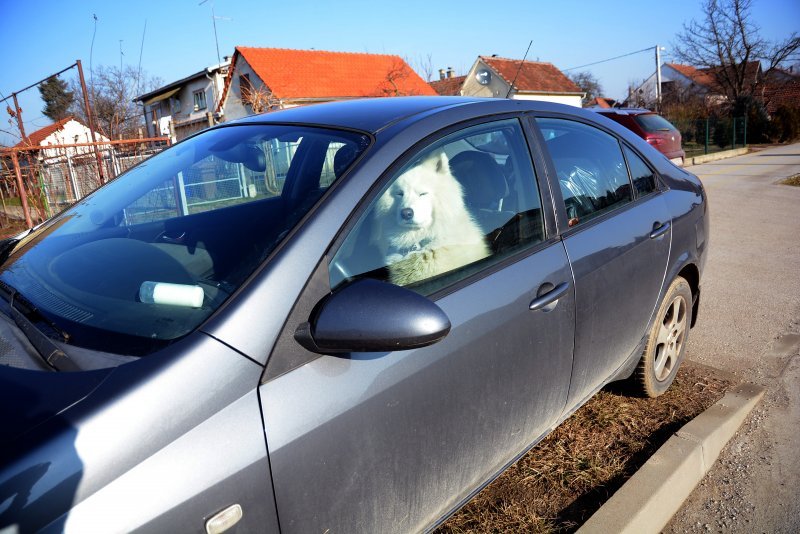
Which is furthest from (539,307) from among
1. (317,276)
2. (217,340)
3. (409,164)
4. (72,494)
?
(72,494)

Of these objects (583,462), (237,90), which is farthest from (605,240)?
(237,90)

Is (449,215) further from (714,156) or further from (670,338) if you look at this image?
(714,156)

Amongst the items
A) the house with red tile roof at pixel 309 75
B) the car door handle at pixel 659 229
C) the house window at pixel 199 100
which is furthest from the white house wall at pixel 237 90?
the car door handle at pixel 659 229

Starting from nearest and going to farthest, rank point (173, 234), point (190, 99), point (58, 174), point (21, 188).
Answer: point (173, 234)
point (21, 188)
point (58, 174)
point (190, 99)

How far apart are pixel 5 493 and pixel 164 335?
0.45 metres

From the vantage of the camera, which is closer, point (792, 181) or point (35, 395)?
point (35, 395)

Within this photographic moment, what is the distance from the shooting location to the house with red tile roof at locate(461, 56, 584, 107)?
38250 mm

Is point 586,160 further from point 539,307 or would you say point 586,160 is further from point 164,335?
point 164,335

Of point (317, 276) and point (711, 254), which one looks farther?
point (711, 254)

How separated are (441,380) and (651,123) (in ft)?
43.1

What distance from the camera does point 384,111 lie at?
2.08 meters

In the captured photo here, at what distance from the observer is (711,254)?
6.49 metres

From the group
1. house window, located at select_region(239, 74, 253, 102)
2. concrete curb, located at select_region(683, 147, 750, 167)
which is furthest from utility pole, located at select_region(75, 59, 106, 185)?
concrete curb, located at select_region(683, 147, 750, 167)

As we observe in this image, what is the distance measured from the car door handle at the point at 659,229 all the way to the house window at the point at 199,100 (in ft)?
127
